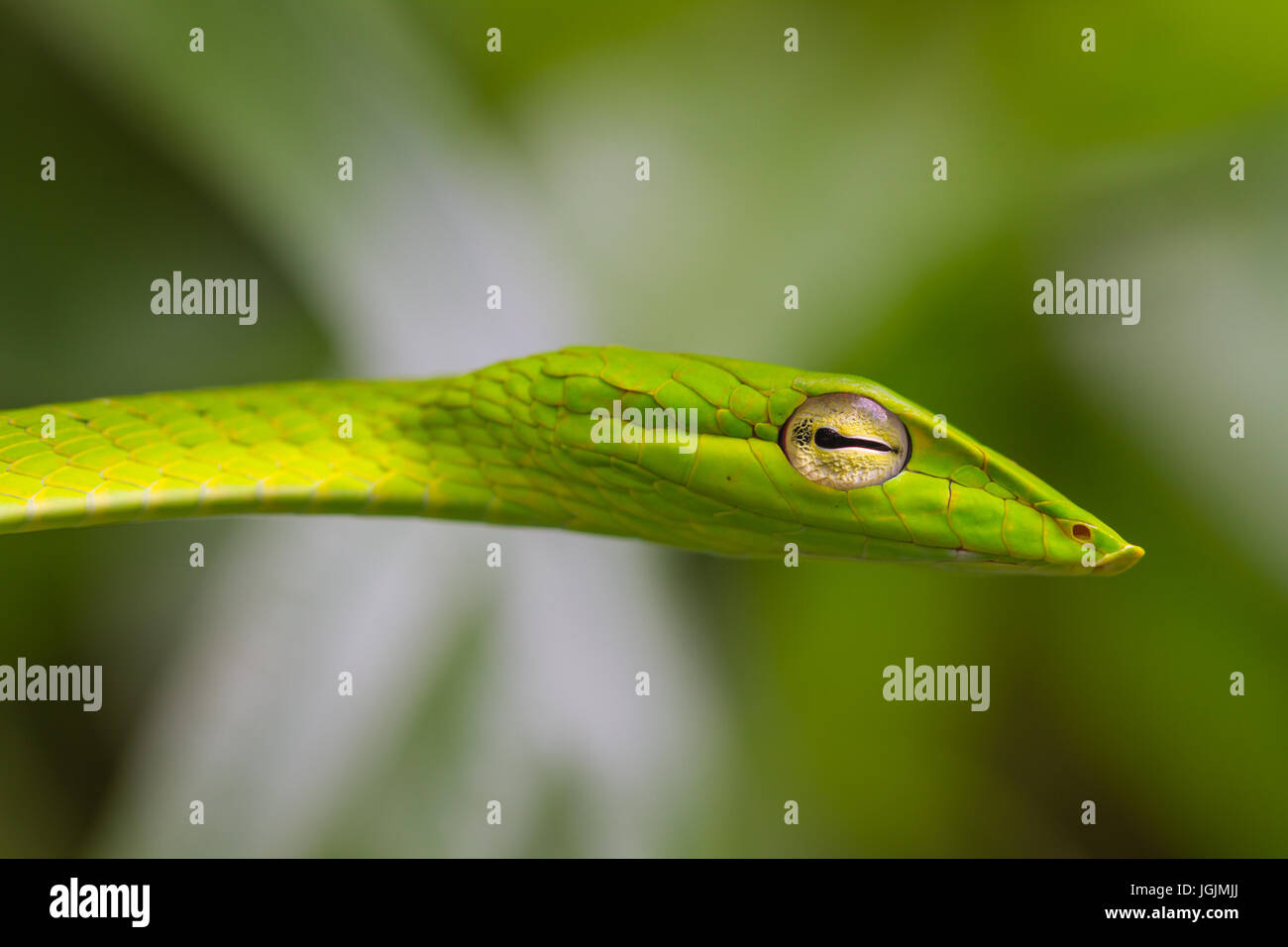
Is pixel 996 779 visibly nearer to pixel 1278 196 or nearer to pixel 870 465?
pixel 870 465

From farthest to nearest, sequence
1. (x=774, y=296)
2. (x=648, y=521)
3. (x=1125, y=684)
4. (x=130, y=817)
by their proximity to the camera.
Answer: (x=774, y=296)
(x=1125, y=684)
(x=130, y=817)
(x=648, y=521)

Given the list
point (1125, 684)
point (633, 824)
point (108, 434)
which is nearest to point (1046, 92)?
point (1125, 684)

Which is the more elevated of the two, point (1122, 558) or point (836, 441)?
point (836, 441)

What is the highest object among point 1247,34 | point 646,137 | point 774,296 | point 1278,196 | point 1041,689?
point 1247,34
